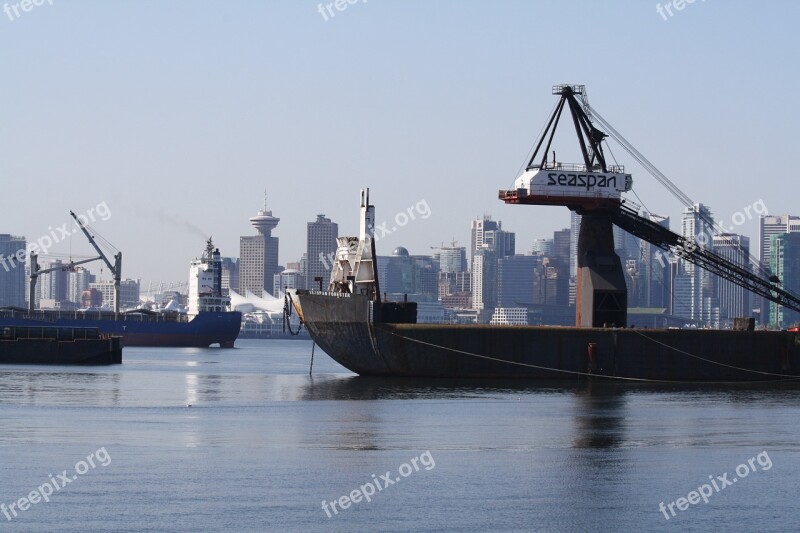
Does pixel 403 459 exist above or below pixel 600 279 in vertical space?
below

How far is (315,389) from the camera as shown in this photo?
6106cm

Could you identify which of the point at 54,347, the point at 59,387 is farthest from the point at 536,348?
the point at 54,347

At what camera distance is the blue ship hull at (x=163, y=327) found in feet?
471

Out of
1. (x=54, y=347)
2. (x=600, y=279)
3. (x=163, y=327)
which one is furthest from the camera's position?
(x=163, y=327)

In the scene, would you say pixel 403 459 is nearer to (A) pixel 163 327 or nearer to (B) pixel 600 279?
(B) pixel 600 279

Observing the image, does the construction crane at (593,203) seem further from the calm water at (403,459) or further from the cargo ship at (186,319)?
the cargo ship at (186,319)

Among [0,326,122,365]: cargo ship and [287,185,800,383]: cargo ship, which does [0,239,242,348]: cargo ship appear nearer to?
[0,326,122,365]: cargo ship

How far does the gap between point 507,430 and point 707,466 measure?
846 cm

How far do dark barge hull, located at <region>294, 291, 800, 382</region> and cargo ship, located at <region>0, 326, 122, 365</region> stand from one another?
1127 inches

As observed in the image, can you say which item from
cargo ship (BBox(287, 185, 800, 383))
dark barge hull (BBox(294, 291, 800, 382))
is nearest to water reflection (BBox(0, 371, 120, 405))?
cargo ship (BBox(287, 185, 800, 383))

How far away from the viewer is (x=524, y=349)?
61656mm

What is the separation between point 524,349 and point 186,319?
103591 millimetres

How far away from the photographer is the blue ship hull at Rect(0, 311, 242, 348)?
143663 mm

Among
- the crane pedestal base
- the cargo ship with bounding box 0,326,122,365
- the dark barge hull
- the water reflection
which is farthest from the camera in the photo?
the cargo ship with bounding box 0,326,122,365
